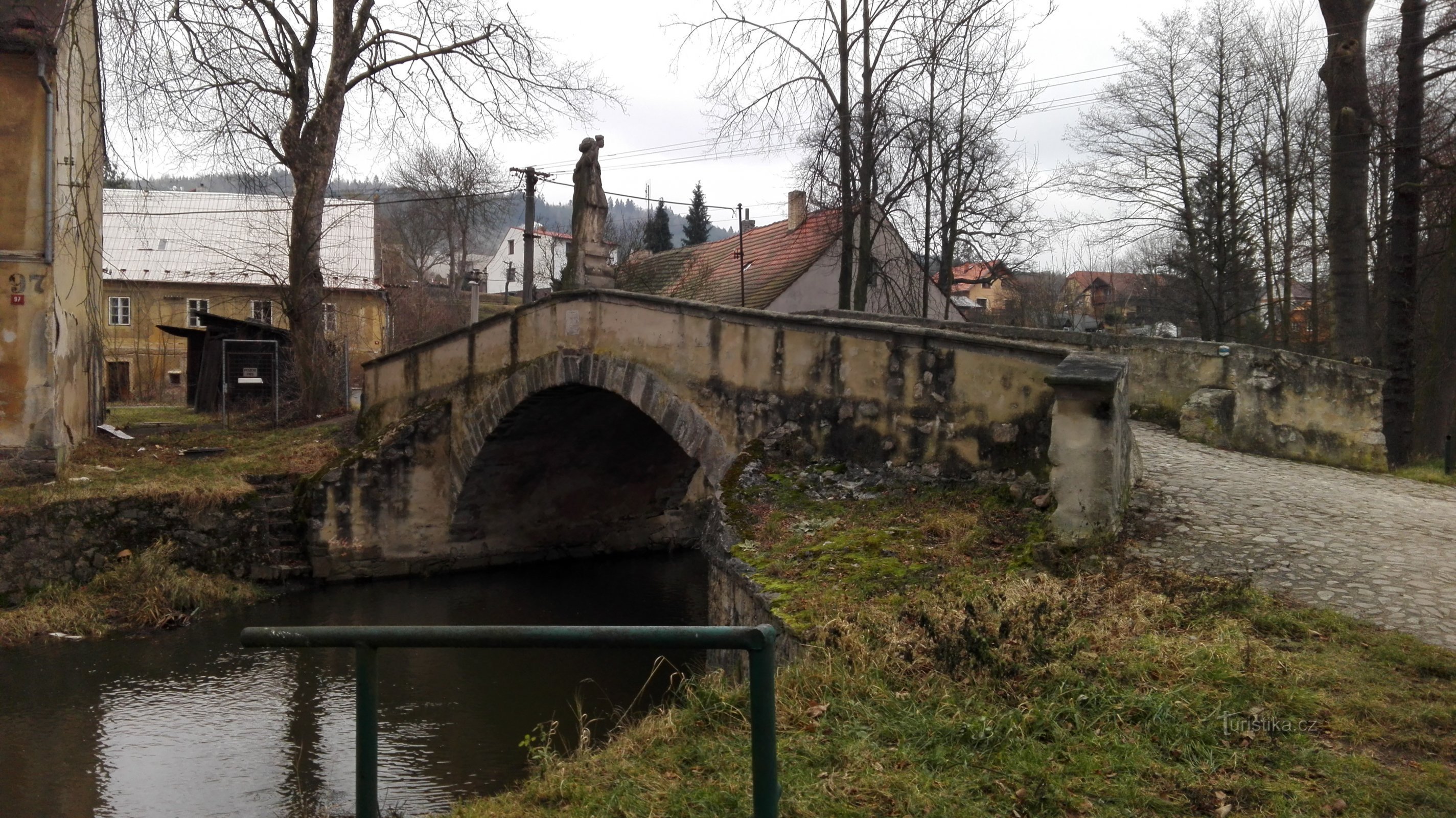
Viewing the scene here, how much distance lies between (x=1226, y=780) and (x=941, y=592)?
190 cm

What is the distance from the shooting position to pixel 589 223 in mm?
11266

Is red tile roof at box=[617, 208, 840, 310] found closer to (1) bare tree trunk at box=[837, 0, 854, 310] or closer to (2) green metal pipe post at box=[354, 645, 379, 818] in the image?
(1) bare tree trunk at box=[837, 0, 854, 310]

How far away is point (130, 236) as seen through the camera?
1202 inches

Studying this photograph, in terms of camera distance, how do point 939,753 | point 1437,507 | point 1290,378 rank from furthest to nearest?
point 1290,378
point 1437,507
point 939,753

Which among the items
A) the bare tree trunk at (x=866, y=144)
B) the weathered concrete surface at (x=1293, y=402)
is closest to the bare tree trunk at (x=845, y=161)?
the bare tree trunk at (x=866, y=144)

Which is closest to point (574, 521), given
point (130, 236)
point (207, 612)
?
point (207, 612)

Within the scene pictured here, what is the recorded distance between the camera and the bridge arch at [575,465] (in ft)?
35.9

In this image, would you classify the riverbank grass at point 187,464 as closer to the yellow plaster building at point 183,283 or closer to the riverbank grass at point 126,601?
the riverbank grass at point 126,601

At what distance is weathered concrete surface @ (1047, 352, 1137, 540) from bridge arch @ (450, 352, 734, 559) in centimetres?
426

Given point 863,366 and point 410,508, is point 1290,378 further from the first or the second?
point 410,508

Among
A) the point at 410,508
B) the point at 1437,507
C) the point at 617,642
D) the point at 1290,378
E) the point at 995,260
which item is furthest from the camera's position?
the point at 995,260

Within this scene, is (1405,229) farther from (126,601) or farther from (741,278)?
(126,601)

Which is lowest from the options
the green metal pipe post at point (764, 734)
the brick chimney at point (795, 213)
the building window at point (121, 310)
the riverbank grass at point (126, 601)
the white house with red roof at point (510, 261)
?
the riverbank grass at point (126, 601)

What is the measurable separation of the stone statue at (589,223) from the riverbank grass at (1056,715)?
269 inches
